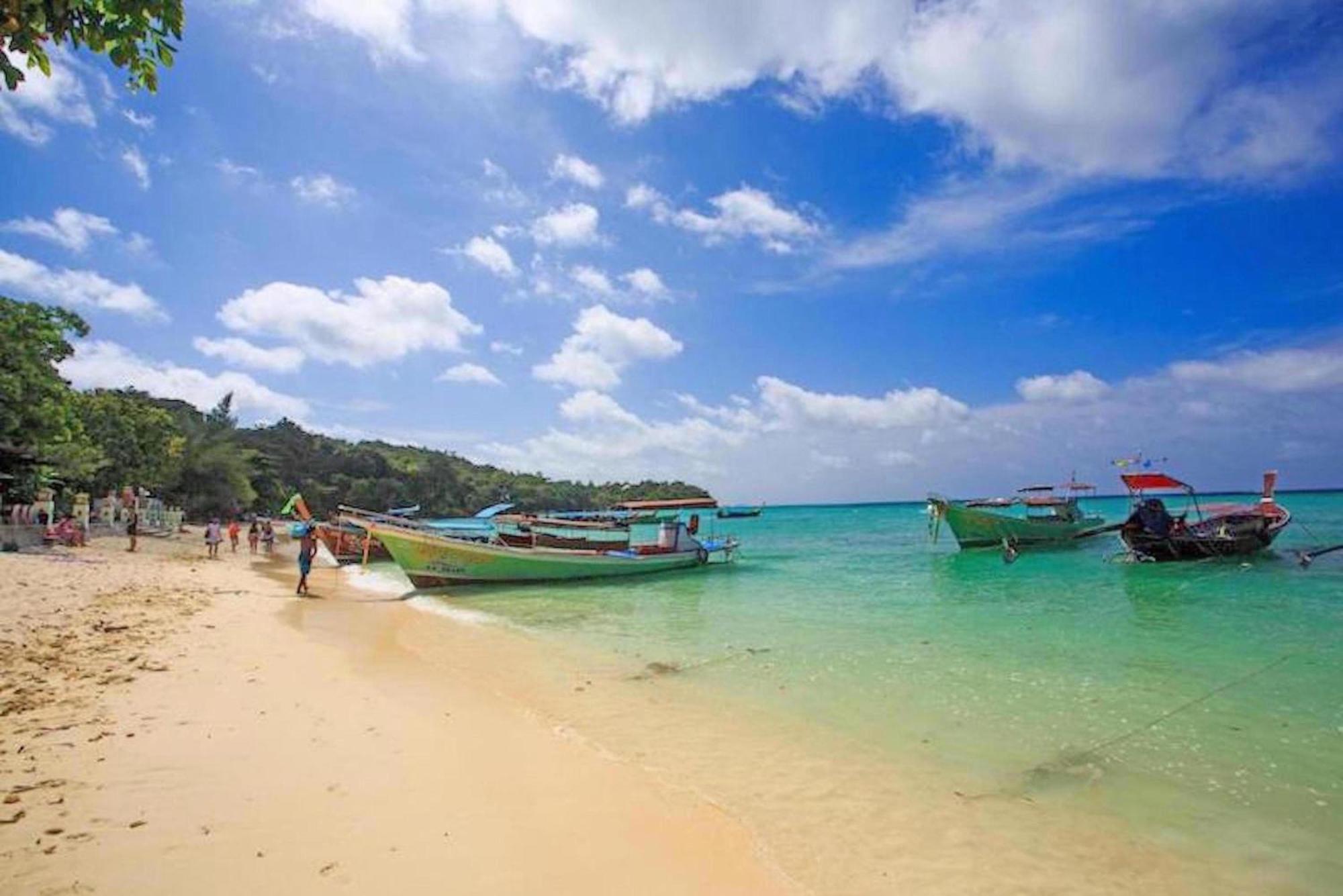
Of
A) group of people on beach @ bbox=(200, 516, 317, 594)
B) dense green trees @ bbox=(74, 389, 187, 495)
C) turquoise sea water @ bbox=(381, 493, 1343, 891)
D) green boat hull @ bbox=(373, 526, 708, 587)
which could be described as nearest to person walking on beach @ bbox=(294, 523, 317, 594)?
group of people on beach @ bbox=(200, 516, 317, 594)

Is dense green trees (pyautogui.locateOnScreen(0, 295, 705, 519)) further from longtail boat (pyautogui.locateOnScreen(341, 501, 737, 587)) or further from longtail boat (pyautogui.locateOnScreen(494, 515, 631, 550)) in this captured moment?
longtail boat (pyautogui.locateOnScreen(494, 515, 631, 550))

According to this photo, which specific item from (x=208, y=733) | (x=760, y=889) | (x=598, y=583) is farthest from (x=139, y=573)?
(x=760, y=889)

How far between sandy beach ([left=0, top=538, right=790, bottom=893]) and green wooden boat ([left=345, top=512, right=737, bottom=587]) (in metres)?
10.7

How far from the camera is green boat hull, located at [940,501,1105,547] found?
34469 millimetres

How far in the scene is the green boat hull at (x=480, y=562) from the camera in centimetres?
1955

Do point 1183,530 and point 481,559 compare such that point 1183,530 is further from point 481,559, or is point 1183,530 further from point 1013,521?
point 481,559

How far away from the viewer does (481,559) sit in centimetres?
2048

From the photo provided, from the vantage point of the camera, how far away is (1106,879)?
429cm

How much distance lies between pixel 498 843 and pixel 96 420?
39645 millimetres

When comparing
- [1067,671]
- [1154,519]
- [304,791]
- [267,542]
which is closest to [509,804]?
[304,791]

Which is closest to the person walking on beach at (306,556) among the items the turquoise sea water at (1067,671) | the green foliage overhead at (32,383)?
the turquoise sea water at (1067,671)

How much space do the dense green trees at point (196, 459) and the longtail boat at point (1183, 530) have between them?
36955mm

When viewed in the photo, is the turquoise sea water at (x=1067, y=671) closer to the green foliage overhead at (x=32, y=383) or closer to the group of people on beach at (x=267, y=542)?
the group of people on beach at (x=267, y=542)

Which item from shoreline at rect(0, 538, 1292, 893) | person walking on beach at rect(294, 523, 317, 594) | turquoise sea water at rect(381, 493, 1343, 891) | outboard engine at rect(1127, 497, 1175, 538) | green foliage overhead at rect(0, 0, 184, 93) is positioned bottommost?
turquoise sea water at rect(381, 493, 1343, 891)
